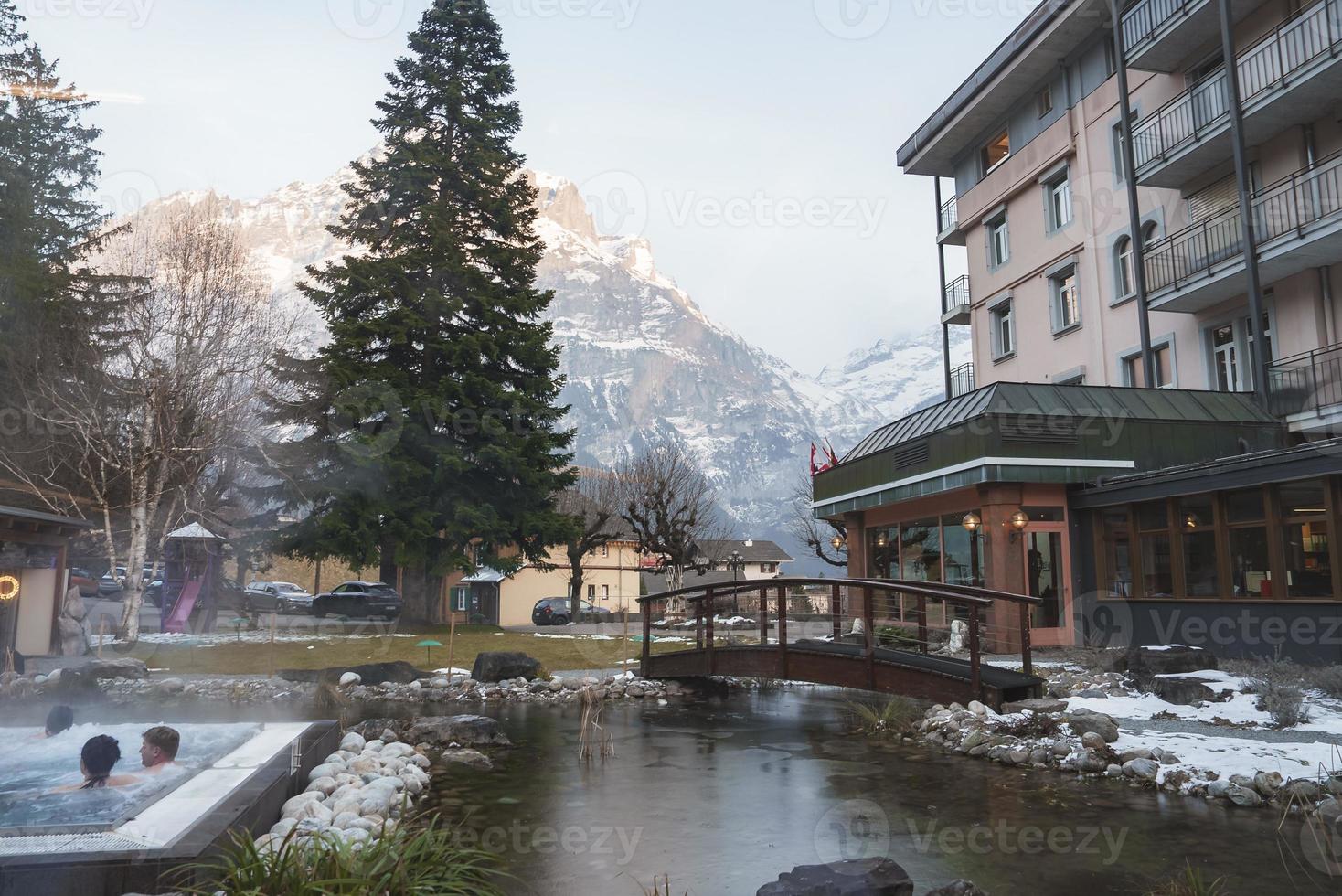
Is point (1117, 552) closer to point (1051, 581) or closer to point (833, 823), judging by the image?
point (1051, 581)

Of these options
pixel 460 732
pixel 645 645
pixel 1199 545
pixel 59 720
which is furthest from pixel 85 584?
pixel 1199 545

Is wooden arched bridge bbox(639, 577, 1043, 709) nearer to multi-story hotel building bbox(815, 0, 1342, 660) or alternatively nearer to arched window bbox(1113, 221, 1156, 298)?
multi-story hotel building bbox(815, 0, 1342, 660)

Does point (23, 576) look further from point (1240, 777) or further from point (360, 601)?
point (1240, 777)

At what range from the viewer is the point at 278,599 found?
132ft

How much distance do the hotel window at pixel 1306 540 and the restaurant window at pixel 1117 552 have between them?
11.3ft

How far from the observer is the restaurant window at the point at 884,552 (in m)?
22.7

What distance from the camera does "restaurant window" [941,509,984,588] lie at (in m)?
19.1

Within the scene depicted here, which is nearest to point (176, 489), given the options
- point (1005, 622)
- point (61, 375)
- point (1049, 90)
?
point (61, 375)

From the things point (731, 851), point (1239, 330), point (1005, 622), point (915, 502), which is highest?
point (1239, 330)

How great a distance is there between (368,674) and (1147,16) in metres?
21.6

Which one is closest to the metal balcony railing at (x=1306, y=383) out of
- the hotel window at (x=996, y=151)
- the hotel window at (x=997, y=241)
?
the hotel window at (x=997, y=241)

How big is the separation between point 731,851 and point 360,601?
31853 mm

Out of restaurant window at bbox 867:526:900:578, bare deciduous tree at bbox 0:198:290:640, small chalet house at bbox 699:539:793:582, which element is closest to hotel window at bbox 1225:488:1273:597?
restaurant window at bbox 867:526:900:578

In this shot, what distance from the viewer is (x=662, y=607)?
46531 millimetres
